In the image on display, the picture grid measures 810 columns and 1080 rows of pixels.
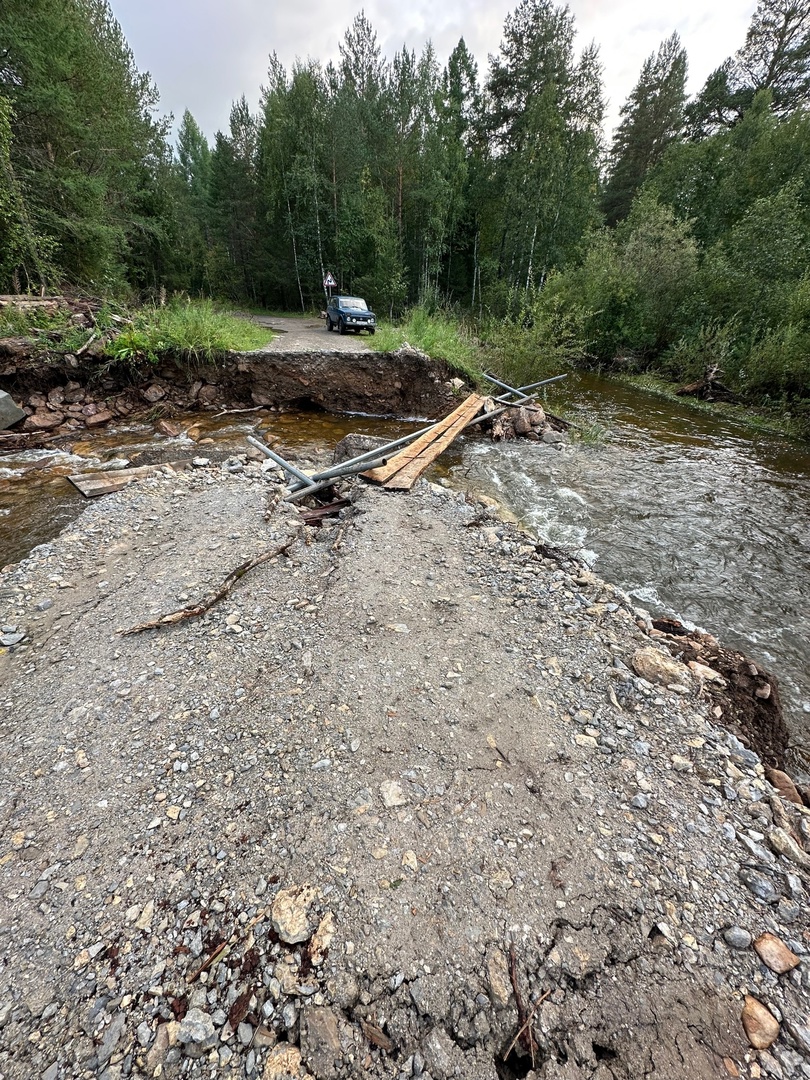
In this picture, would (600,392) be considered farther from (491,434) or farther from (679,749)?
(679,749)

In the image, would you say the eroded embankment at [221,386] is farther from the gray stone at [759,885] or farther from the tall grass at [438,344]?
the gray stone at [759,885]

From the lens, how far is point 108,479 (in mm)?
6785

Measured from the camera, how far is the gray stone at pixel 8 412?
8.28 metres

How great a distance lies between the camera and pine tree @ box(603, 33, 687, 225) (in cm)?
2895

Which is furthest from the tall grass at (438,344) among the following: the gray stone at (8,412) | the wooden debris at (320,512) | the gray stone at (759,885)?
the gray stone at (759,885)

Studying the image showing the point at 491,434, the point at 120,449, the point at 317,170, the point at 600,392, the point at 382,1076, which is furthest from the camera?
the point at 317,170

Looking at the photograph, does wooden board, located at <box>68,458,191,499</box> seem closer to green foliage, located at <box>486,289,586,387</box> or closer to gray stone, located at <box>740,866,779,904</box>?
gray stone, located at <box>740,866,779,904</box>

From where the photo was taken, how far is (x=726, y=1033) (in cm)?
163

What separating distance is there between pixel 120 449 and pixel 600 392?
15308mm

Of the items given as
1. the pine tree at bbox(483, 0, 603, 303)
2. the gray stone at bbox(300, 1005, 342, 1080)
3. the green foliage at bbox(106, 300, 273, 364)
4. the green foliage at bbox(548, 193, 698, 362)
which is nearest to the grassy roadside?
the green foliage at bbox(106, 300, 273, 364)

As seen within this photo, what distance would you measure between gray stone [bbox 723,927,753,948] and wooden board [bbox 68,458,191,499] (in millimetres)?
7947

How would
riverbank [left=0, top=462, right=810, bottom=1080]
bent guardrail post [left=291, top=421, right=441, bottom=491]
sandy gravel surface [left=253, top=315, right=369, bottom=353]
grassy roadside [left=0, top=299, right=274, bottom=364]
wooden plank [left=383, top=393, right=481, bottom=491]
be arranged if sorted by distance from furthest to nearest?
1. sandy gravel surface [left=253, top=315, right=369, bottom=353]
2. grassy roadside [left=0, top=299, right=274, bottom=364]
3. bent guardrail post [left=291, top=421, right=441, bottom=491]
4. wooden plank [left=383, top=393, right=481, bottom=491]
5. riverbank [left=0, top=462, right=810, bottom=1080]

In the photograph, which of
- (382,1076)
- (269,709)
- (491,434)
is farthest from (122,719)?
(491,434)

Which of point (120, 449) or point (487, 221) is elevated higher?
point (487, 221)
